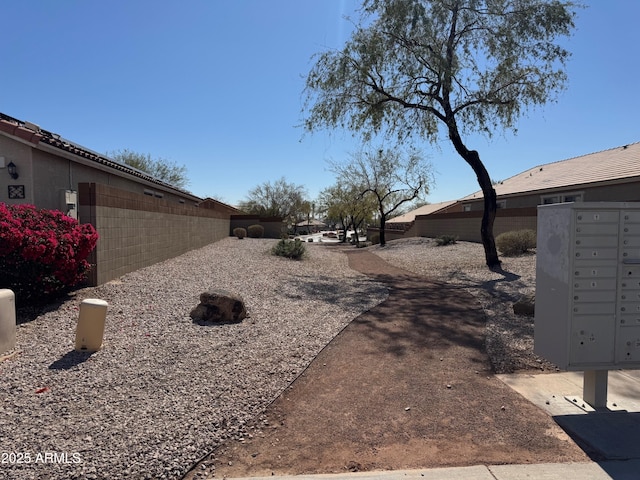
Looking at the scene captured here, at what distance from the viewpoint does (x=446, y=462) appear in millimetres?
3344

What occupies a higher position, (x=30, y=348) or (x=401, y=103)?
(x=401, y=103)

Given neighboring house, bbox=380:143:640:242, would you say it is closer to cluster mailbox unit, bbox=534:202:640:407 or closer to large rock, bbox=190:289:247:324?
cluster mailbox unit, bbox=534:202:640:407

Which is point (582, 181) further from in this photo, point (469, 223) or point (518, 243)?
point (469, 223)

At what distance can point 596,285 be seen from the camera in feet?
13.4

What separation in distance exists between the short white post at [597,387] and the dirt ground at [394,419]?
23.0 inches

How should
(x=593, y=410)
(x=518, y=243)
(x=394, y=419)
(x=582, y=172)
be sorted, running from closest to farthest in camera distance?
(x=394, y=419)
(x=593, y=410)
(x=518, y=243)
(x=582, y=172)

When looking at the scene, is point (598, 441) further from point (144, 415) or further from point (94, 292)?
point (94, 292)

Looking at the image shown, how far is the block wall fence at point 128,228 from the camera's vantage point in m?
8.59

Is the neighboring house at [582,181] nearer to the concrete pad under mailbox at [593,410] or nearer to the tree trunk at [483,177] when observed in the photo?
the tree trunk at [483,177]

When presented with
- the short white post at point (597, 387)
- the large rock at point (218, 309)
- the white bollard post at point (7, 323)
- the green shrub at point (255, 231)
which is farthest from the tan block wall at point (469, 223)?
the white bollard post at point (7, 323)

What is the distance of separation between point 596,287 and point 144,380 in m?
4.63

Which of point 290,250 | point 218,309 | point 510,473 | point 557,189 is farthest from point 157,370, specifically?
point 557,189

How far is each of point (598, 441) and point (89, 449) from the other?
411 cm

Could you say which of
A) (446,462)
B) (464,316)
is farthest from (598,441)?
(464,316)
